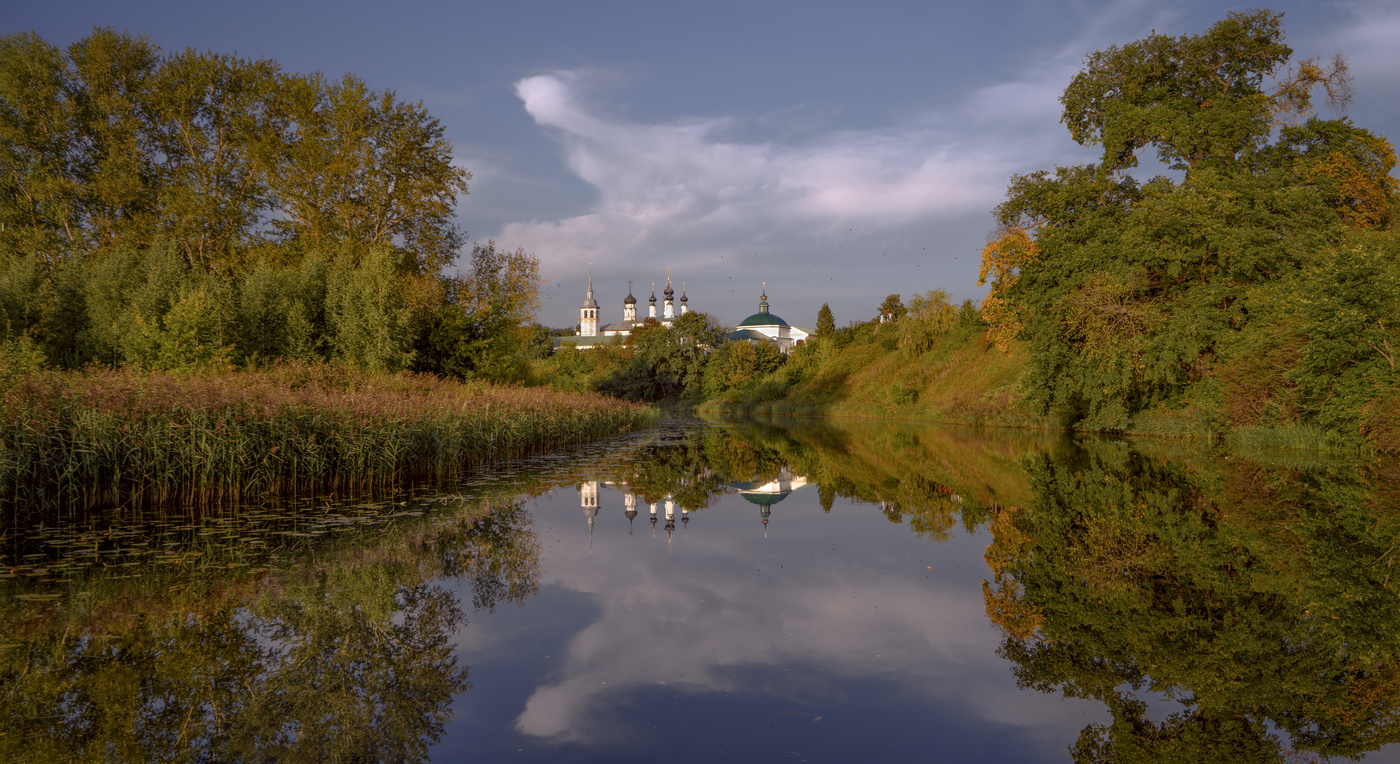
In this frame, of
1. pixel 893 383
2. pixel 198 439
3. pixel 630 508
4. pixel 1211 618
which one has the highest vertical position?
pixel 893 383

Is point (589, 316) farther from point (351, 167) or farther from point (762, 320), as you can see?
point (351, 167)

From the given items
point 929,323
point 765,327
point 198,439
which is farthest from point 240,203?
point 765,327

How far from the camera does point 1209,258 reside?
2208cm

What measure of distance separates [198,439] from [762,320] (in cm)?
11423

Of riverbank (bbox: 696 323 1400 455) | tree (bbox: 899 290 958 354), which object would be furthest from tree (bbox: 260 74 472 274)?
tree (bbox: 899 290 958 354)

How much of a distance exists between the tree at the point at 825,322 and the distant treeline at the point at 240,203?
44976 millimetres

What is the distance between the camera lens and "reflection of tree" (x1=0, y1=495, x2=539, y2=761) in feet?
11.0

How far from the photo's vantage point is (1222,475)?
1330 cm

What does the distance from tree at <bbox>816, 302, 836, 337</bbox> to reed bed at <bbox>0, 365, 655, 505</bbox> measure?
5710 centimetres

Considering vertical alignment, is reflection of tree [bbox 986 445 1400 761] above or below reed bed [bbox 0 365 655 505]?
below

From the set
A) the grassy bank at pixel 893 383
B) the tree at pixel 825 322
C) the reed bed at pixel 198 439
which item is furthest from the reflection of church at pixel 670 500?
the tree at pixel 825 322

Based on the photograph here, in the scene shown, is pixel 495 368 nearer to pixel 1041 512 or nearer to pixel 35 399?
pixel 35 399

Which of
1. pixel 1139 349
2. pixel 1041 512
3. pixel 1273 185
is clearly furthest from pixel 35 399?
pixel 1273 185

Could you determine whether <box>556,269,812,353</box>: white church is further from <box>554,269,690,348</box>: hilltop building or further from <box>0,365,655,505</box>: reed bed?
<box>0,365,655,505</box>: reed bed
